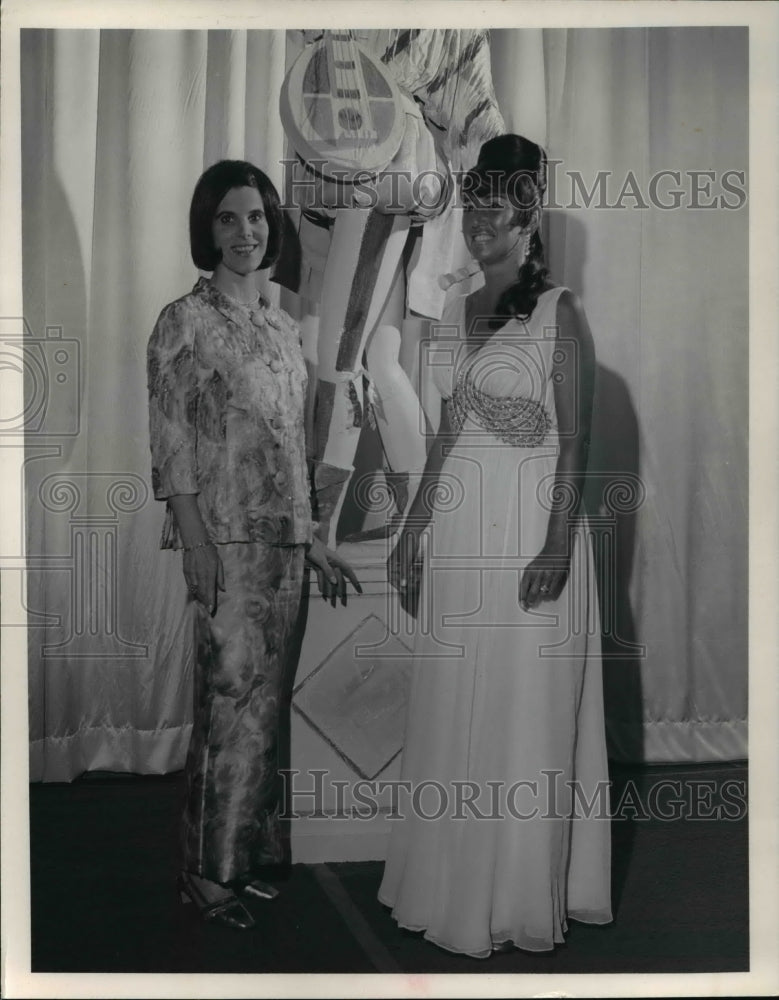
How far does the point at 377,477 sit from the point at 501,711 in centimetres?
57

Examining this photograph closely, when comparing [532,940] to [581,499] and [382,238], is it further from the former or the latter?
[382,238]

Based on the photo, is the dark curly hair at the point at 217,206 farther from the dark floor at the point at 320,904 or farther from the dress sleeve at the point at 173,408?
the dark floor at the point at 320,904

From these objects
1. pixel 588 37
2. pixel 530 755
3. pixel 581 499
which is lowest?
pixel 530 755

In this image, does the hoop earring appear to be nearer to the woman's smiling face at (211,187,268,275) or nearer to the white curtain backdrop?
the white curtain backdrop

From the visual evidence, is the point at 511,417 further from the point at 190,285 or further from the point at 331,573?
Result: the point at 190,285

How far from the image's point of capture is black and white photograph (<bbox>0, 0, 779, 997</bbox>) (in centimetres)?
209

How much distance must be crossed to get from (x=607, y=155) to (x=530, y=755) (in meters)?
1.33

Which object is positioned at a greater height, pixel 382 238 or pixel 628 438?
pixel 382 238

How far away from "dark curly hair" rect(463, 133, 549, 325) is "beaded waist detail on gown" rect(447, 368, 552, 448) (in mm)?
177

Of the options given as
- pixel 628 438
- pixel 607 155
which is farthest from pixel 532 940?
pixel 607 155

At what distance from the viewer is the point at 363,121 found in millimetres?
2127

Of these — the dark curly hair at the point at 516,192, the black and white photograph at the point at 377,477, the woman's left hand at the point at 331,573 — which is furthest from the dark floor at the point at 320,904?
the dark curly hair at the point at 516,192

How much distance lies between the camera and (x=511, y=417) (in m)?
2.08

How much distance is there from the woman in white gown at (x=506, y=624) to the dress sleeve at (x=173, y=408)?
519 mm
